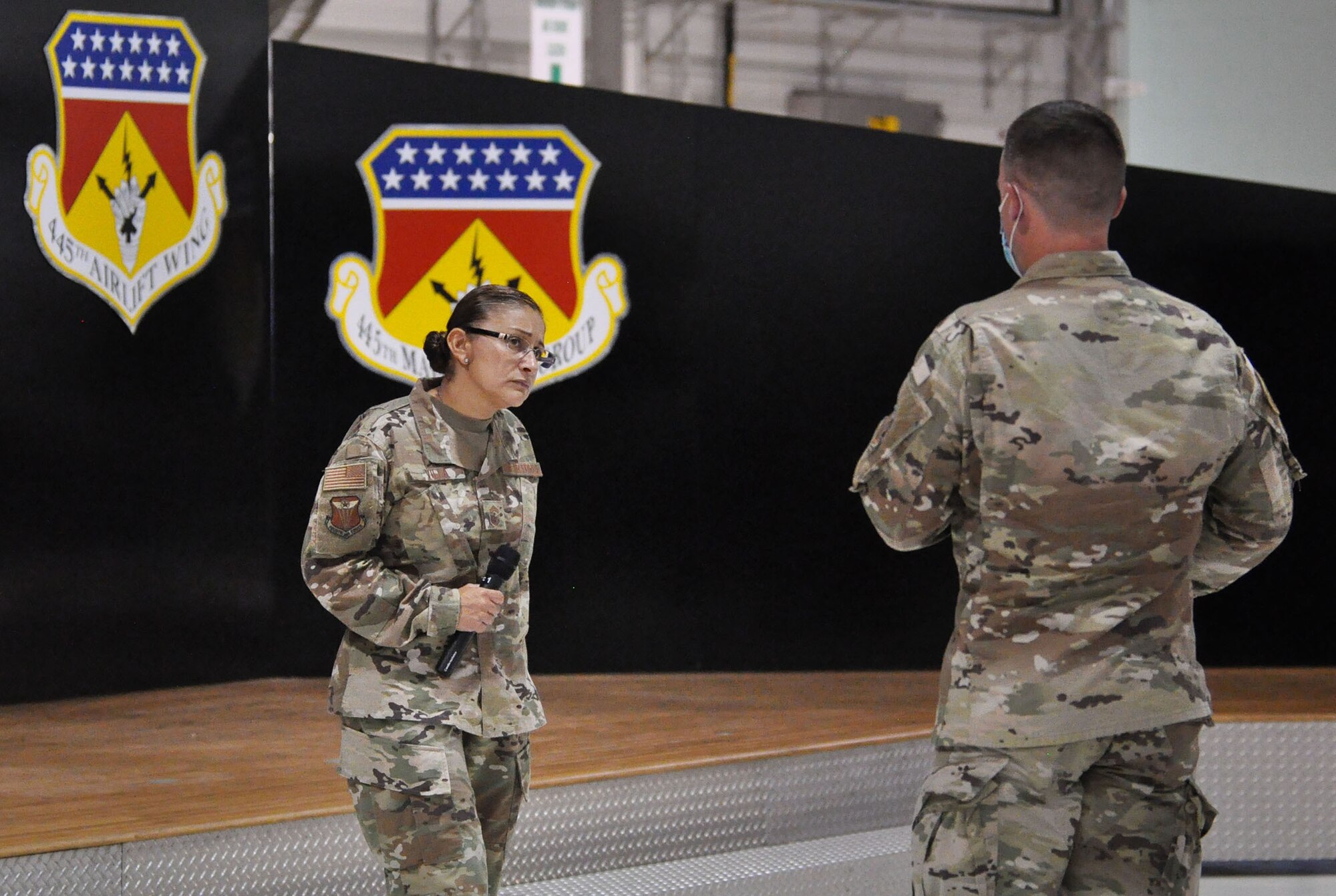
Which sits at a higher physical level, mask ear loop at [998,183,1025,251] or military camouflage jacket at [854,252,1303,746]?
mask ear loop at [998,183,1025,251]

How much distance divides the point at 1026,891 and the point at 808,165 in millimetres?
4092

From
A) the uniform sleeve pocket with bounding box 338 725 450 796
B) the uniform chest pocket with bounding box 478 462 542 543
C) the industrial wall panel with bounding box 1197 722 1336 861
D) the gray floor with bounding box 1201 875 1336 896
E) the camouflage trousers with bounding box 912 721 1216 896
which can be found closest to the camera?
the camouflage trousers with bounding box 912 721 1216 896

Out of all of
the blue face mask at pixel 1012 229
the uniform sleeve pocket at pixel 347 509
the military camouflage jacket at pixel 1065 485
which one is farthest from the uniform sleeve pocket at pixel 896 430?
the uniform sleeve pocket at pixel 347 509

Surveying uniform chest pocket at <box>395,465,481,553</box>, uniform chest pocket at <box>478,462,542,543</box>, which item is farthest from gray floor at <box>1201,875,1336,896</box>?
uniform chest pocket at <box>395,465,481,553</box>

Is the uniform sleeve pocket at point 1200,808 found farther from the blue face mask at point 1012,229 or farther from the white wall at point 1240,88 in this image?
the white wall at point 1240,88

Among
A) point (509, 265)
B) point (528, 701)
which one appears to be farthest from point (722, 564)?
point (528, 701)

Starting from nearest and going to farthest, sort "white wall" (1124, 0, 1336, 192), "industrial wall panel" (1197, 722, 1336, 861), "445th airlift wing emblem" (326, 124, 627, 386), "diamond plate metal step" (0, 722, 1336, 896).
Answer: "diamond plate metal step" (0, 722, 1336, 896) < "industrial wall panel" (1197, 722, 1336, 861) < "445th airlift wing emblem" (326, 124, 627, 386) < "white wall" (1124, 0, 1336, 192)

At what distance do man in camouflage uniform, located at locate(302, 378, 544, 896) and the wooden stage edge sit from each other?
96cm

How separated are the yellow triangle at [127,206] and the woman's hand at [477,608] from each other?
2991 millimetres

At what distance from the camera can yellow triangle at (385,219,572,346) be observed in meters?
5.19

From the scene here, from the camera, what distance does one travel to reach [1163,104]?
7.52 metres

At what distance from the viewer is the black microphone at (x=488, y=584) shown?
2.36m

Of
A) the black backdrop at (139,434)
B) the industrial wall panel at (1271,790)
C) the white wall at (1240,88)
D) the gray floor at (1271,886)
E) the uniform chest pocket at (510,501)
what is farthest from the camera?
the white wall at (1240,88)

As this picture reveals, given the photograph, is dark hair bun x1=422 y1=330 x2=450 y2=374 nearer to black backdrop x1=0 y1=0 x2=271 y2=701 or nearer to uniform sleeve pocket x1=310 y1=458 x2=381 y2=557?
uniform sleeve pocket x1=310 y1=458 x2=381 y2=557
